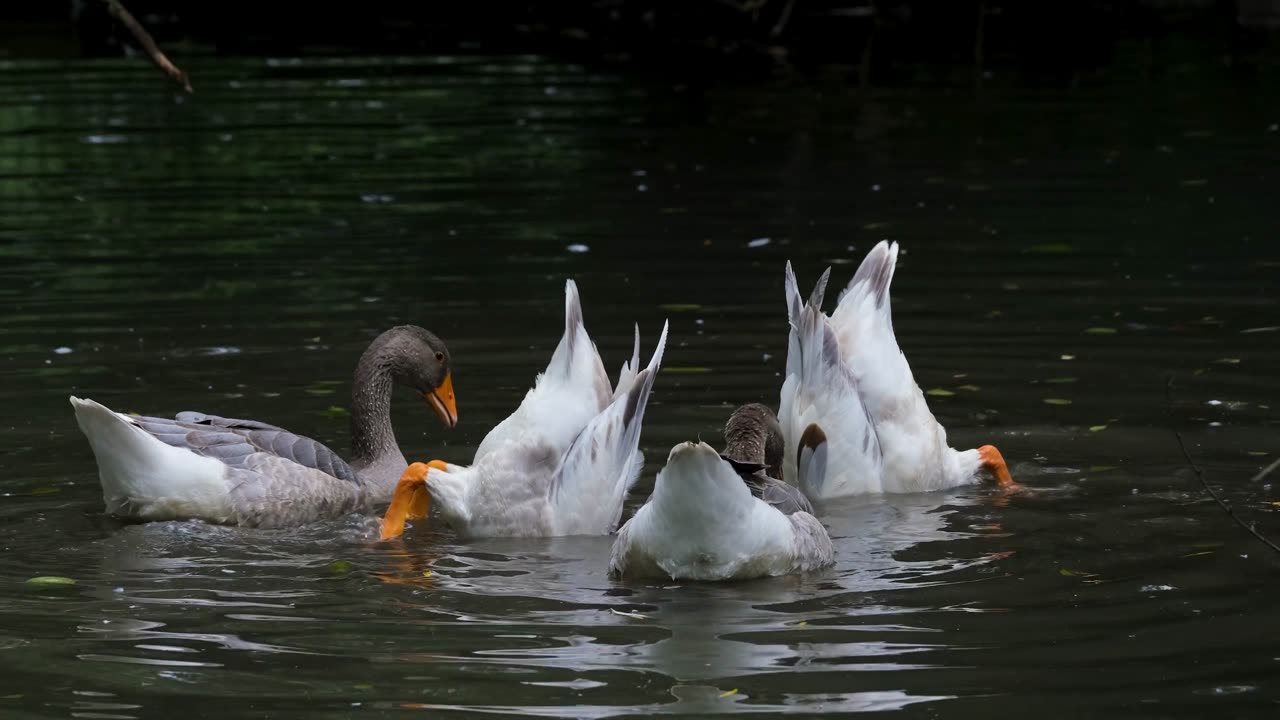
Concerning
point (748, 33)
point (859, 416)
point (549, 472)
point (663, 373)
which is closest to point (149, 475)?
point (549, 472)

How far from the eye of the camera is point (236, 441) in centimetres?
906

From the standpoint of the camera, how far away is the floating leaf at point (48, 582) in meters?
7.65

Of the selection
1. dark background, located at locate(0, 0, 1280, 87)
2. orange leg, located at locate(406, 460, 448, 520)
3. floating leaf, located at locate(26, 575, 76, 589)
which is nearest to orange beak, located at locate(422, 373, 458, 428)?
orange leg, located at locate(406, 460, 448, 520)

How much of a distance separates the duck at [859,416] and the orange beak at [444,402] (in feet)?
5.96

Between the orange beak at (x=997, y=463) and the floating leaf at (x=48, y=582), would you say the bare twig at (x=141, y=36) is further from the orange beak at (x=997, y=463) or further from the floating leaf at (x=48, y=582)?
the orange beak at (x=997, y=463)

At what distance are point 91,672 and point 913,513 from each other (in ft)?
13.9

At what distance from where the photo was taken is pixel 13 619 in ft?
23.5

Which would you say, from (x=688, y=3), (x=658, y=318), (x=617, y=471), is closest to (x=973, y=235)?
(x=658, y=318)

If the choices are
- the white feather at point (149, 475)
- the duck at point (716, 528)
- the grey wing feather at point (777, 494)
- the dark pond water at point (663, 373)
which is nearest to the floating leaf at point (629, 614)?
the dark pond water at point (663, 373)

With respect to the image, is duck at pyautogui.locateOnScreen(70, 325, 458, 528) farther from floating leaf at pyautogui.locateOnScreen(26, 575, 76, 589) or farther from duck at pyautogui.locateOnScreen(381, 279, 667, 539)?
floating leaf at pyautogui.locateOnScreen(26, 575, 76, 589)

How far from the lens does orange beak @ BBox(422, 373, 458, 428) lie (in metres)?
10.1

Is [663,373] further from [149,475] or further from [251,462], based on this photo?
[149,475]

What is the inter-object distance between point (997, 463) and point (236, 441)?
3789 mm

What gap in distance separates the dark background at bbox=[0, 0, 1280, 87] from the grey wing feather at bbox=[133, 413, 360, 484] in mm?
20498
